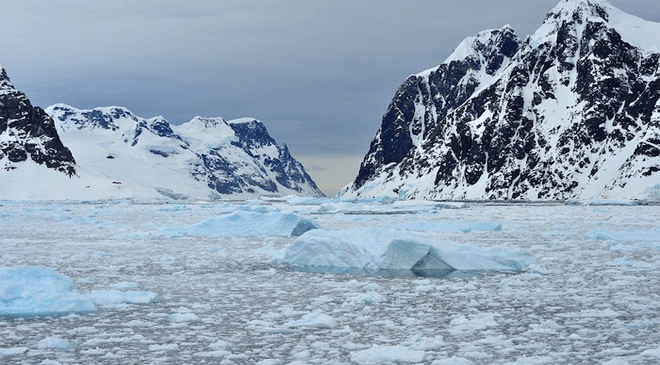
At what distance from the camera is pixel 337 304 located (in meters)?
15.2

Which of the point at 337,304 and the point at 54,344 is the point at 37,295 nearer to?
the point at 54,344

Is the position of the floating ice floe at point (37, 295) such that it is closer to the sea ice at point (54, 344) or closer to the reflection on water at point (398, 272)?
the sea ice at point (54, 344)

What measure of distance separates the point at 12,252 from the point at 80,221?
28.1 metres

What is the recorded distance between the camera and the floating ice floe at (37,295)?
14117mm

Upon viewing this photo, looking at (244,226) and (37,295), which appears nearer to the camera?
(37,295)

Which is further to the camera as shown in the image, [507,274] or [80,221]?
[80,221]

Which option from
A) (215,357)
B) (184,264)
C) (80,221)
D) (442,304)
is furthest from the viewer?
(80,221)

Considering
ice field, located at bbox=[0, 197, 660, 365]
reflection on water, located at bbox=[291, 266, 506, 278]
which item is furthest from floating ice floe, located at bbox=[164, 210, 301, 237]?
reflection on water, located at bbox=[291, 266, 506, 278]

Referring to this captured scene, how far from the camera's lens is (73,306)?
46.9ft

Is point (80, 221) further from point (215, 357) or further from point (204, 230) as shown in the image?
point (215, 357)

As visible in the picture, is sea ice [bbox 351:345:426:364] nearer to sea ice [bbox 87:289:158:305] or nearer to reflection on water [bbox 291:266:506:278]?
sea ice [bbox 87:289:158:305]

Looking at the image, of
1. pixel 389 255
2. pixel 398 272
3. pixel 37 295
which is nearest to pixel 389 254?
pixel 389 255

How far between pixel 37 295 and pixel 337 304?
254 inches

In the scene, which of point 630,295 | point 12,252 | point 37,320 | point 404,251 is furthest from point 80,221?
point 630,295
